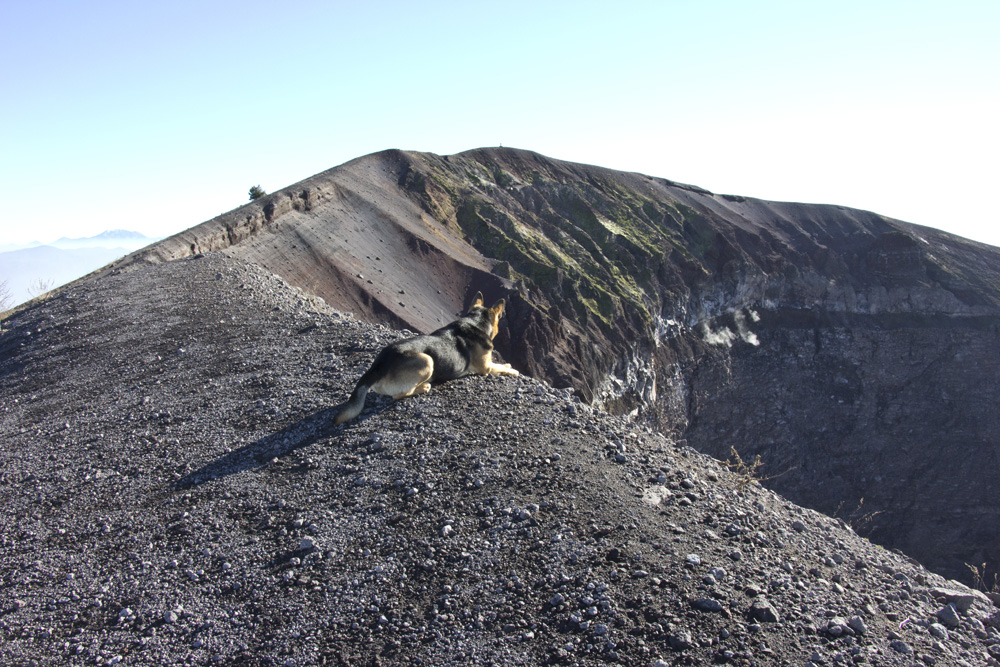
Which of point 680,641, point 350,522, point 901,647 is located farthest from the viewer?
point 350,522

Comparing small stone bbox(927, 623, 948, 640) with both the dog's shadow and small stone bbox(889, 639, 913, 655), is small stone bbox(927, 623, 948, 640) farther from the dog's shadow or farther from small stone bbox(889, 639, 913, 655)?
the dog's shadow

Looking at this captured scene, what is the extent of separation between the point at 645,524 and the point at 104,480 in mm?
6437

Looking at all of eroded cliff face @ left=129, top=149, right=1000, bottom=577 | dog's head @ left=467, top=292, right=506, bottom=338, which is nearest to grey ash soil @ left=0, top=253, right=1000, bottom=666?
dog's head @ left=467, top=292, right=506, bottom=338

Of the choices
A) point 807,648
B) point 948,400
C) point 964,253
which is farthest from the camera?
point 964,253

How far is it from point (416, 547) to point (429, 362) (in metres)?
3.09

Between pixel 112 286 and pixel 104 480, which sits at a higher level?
pixel 112 286

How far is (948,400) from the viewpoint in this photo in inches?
1657

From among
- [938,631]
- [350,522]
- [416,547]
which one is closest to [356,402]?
[350,522]

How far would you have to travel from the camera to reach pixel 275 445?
7648 millimetres

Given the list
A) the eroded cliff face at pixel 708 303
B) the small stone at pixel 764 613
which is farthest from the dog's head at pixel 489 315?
the eroded cliff face at pixel 708 303

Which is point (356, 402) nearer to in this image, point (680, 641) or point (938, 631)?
point (680, 641)

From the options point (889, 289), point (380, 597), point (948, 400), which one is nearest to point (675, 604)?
point (380, 597)

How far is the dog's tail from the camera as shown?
782 cm

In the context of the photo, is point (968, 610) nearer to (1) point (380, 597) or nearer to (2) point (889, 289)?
(1) point (380, 597)
